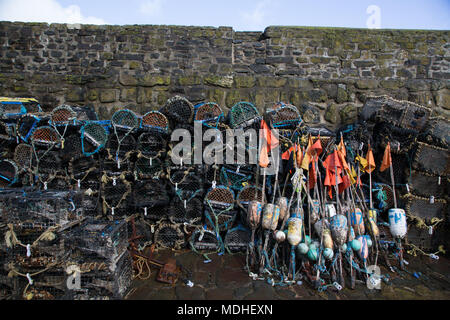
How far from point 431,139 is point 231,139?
10.5ft

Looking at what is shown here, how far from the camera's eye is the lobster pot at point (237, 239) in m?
4.05

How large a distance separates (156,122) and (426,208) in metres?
4.70

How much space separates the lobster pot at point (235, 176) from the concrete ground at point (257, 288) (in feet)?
4.04

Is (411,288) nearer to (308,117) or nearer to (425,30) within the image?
(308,117)

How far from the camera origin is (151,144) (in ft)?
14.1

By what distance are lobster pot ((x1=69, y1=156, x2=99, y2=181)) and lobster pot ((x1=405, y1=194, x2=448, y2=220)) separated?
5.22 meters

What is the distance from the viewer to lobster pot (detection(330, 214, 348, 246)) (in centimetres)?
337

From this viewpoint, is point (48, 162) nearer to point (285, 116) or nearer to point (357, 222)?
point (285, 116)

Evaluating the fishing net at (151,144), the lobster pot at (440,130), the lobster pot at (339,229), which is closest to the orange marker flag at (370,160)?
the lobster pot at (440,130)

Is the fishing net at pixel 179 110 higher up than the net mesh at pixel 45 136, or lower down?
higher up

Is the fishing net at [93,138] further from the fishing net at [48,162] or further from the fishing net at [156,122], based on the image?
the fishing net at [156,122]

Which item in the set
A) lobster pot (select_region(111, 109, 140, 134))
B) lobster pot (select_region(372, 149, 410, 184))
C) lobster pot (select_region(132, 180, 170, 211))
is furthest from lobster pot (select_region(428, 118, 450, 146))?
lobster pot (select_region(111, 109, 140, 134))

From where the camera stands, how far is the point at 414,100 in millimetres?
5242

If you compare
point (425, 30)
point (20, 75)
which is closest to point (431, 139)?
point (425, 30)
